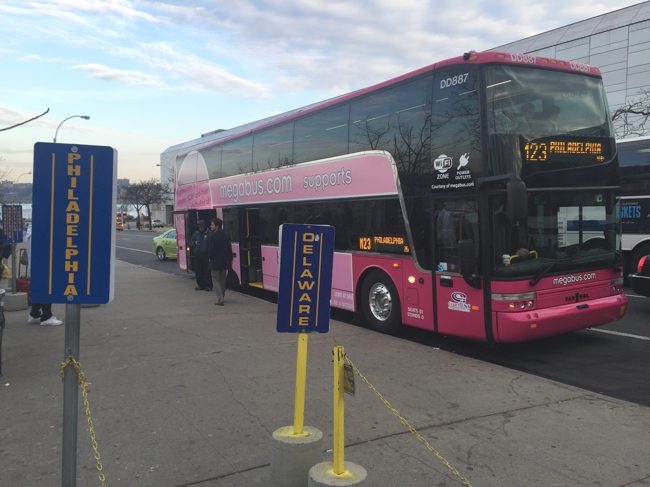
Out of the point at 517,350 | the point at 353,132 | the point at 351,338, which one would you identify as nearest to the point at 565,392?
the point at 517,350

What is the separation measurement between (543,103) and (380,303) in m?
3.78

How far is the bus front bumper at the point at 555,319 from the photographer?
6.48 metres

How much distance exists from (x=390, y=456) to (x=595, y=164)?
522 centimetres

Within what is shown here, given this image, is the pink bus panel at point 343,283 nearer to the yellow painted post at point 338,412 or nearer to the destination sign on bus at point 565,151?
the destination sign on bus at point 565,151

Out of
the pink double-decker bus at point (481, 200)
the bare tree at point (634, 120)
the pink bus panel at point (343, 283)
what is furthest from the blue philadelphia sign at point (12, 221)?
the bare tree at point (634, 120)

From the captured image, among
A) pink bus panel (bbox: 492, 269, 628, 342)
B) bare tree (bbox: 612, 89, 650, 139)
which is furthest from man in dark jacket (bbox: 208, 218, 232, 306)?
bare tree (bbox: 612, 89, 650, 139)

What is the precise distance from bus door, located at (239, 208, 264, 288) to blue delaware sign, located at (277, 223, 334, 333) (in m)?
9.29

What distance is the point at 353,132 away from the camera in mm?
8977

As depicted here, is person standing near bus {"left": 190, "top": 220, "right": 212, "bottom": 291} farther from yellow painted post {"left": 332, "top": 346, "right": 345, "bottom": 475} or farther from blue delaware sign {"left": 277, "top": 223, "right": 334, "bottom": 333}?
yellow painted post {"left": 332, "top": 346, "right": 345, "bottom": 475}

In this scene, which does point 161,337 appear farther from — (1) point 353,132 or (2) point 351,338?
(1) point 353,132

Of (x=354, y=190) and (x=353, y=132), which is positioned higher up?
(x=353, y=132)

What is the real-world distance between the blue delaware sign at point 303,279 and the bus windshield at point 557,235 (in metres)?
3.64

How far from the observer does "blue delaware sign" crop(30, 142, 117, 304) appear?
2.61 metres

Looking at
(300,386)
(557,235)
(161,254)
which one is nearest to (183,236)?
(161,254)
